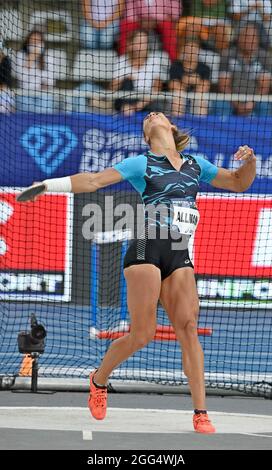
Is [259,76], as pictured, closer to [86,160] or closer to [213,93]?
[213,93]

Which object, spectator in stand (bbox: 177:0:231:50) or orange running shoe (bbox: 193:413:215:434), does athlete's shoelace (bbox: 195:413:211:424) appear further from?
spectator in stand (bbox: 177:0:231:50)

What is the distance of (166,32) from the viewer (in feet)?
52.6

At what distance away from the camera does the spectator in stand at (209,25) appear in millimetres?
15719

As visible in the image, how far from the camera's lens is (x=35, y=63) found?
15367 millimetres

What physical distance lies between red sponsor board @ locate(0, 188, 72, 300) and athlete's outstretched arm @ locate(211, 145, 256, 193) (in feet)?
18.3

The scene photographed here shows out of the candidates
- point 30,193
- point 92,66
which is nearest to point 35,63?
point 92,66

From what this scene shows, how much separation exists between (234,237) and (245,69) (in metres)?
3.57

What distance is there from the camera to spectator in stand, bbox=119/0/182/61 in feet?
51.5

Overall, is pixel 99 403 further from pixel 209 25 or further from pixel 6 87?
pixel 209 25

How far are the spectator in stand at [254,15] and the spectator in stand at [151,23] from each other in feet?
2.48

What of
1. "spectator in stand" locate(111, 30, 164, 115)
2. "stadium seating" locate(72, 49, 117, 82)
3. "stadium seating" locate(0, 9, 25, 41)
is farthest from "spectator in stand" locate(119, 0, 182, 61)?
"stadium seating" locate(0, 9, 25, 41)
